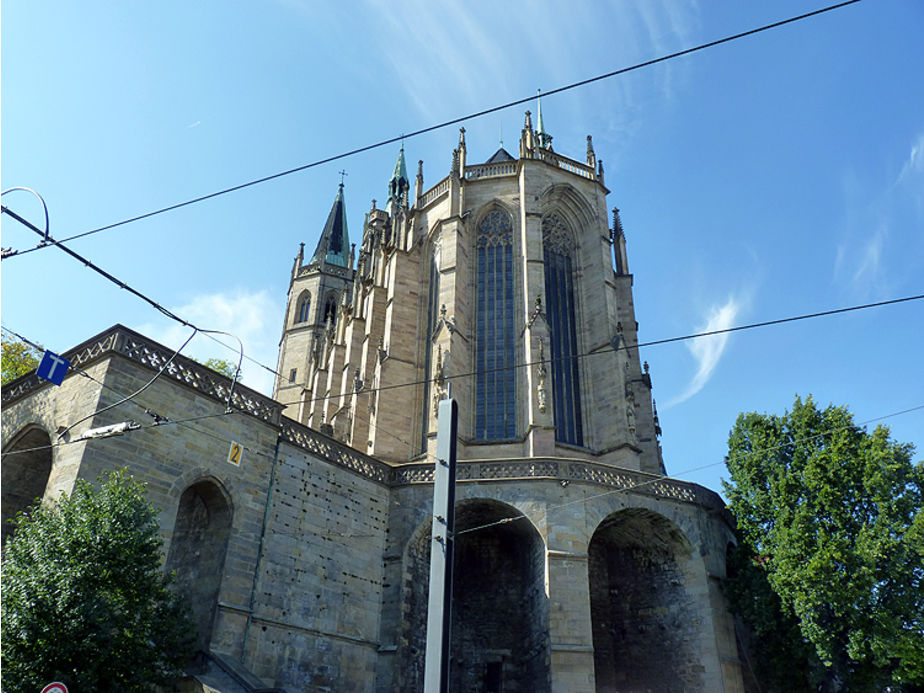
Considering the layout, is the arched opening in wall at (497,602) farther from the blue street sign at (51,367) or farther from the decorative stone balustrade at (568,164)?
the decorative stone balustrade at (568,164)

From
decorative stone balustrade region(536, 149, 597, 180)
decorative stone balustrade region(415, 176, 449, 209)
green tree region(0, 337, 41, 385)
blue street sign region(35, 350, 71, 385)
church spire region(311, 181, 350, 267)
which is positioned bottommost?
blue street sign region(35, 350, 71, 385)

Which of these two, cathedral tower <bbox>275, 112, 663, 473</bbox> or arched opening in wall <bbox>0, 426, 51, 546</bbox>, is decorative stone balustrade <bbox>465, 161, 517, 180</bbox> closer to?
cathedral tower <bbox>275, 112, 663, 473</bbox>

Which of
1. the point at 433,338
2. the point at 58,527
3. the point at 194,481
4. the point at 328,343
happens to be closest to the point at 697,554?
the point at 433,338

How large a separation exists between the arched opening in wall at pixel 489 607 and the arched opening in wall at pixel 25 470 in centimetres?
938

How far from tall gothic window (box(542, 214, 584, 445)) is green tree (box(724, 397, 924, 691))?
6.13 meters

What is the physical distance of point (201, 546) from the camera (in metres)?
16.4

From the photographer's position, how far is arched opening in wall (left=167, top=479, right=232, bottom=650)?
50.9 ft

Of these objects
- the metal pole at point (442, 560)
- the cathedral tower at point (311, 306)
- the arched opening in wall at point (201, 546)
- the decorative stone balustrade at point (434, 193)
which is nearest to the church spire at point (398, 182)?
the cathedral tower at point (311, 306)

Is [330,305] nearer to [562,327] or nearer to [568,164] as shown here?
[568,164]

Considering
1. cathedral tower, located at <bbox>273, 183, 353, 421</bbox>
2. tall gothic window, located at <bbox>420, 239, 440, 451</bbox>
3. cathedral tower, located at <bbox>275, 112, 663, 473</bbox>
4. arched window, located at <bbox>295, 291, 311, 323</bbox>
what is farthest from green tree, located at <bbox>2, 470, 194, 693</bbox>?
arched window, located at <bbox>295, 291, 311, 323</bbox>

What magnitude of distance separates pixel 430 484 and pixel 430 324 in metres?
9.56

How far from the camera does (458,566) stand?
22.8 metres

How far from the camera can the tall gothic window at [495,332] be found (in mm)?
25375

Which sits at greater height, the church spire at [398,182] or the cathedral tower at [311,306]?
the church spire at [398,182]
